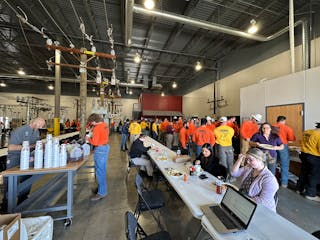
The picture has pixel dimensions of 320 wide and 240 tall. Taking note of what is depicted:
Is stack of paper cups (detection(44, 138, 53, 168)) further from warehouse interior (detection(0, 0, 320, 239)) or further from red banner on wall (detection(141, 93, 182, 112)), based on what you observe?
red banner on wall (detection(141, 93, 182, 112))

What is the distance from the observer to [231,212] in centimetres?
117

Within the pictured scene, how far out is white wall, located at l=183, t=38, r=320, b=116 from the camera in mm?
4434

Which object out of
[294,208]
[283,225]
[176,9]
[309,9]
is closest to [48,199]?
[283,225]

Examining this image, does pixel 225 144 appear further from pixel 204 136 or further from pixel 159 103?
pixel 159 103

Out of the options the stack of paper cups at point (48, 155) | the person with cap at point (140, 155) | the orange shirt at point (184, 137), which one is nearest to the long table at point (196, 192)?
the person with cap at point (140, 155)

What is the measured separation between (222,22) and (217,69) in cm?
371

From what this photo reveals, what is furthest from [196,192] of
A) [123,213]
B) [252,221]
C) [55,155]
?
[55,155]

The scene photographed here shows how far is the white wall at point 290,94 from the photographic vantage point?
3.55 metres

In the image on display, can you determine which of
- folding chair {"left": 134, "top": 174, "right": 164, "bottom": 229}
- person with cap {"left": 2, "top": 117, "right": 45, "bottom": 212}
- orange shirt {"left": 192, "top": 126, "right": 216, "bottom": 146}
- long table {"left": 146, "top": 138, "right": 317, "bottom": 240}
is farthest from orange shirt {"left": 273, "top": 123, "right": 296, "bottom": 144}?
person with cap {"left": 2, "top": 117, "right": 45, "bottom": 212}

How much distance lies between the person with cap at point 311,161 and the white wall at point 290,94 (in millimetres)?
1108

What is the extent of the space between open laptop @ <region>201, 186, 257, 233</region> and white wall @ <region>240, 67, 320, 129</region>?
13.1ft

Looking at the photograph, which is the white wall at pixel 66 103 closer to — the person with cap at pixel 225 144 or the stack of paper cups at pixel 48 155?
the stack of paper cups at pixel 48 155

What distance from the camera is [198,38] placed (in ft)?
20.7

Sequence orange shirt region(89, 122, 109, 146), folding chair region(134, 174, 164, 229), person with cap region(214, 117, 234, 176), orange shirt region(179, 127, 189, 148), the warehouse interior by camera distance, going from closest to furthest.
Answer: folding chair region(134, 174, 164, 229) → the warehouse interior → orange shirt region(89, 122, 109, 146) → person with cap region(214, 117, 234, 176) → orange shirt region(179, 127, 189, 148)
